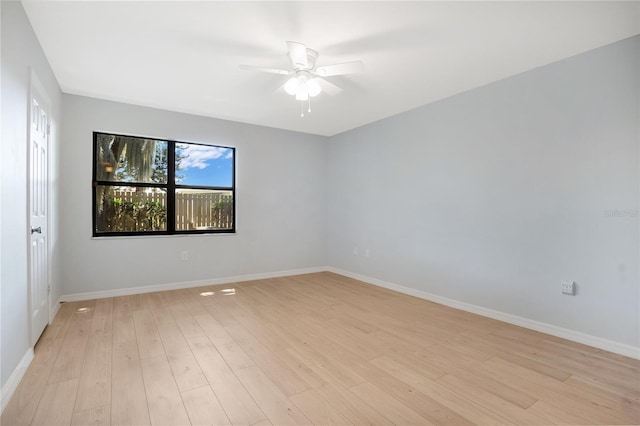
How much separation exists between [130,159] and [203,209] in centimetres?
114

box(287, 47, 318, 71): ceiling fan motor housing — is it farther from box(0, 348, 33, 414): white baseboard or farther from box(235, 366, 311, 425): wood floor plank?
box(0, 348, 33, 414): white baseboard

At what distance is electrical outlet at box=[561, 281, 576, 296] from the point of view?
2627 millimetres

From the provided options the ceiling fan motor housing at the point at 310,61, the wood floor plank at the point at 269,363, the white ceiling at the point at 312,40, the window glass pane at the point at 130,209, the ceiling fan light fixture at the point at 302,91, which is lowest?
the wood floor plank at the point at 269,363

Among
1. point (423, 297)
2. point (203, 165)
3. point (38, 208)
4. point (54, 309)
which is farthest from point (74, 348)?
point (423, 297)

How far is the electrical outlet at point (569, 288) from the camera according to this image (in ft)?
8.62

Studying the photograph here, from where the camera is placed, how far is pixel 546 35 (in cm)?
234

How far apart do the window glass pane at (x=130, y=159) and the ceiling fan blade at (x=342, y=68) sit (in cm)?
277

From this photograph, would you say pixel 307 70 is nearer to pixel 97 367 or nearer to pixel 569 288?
pixel 97 367

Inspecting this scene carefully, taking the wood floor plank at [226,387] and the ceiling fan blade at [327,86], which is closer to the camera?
the wood floor plank at [226,387]

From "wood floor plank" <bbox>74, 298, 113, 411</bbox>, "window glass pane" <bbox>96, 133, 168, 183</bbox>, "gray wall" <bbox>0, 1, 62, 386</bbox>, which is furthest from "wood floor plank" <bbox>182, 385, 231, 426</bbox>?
"window glass pane" <bbox>96, 133, 168, 183</bbox>

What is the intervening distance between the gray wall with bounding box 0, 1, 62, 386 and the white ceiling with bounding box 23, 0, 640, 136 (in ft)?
1.01

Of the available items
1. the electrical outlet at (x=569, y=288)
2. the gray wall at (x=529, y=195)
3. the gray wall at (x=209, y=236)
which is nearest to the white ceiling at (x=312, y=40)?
the gray wall at (x=529, y=195)

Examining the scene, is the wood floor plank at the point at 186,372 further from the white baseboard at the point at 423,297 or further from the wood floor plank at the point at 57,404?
the white baseboard at the point at 423,297

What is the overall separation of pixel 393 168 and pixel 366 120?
89 centimetres
